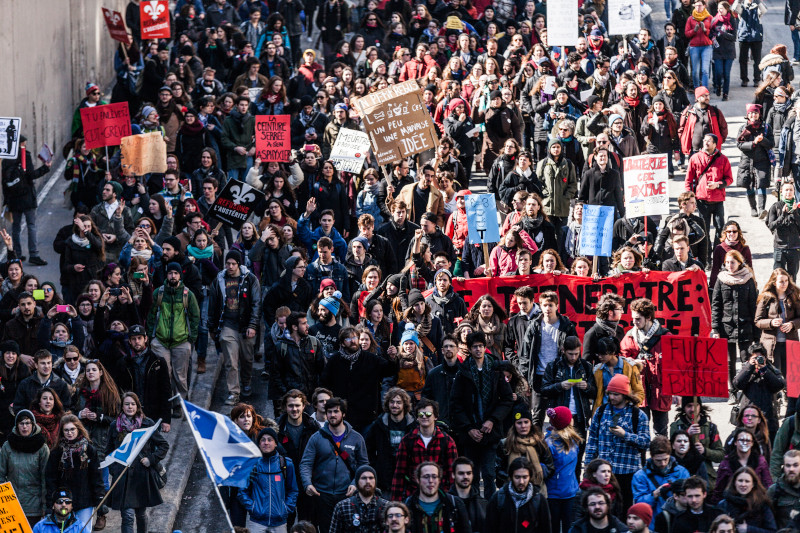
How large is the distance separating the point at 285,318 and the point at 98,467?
2.35 meters

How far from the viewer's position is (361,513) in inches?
489

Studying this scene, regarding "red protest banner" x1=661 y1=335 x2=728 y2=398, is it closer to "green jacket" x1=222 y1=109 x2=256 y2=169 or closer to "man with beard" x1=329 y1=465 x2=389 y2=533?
"man with beard" x1=329 y1=465 x2=389 y2=533

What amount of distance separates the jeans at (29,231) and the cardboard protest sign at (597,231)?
23.4 ft

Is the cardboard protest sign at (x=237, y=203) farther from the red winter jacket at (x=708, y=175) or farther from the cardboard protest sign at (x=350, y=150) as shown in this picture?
the red winter jacket at (x=708, y=175)

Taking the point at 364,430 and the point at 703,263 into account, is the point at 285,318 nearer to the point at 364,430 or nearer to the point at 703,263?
the point at 364,430

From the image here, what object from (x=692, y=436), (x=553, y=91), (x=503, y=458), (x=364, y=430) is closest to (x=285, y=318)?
(x=364, y=430)

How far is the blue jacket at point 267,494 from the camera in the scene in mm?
13031

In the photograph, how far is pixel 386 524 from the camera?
12.0 metres

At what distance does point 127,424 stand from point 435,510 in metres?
3.11

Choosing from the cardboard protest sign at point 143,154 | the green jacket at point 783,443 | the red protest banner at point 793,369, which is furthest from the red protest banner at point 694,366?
the cardboard protest sign at point 143,154

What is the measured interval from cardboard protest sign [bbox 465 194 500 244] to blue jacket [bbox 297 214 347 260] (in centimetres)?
140

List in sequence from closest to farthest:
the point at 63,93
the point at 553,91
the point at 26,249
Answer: the point at 26,249 → the point at 553,91 → the point at 63,93

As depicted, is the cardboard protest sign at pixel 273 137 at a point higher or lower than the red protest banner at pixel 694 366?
higher

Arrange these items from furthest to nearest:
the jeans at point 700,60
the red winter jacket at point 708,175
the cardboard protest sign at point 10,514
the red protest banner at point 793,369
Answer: the jeans at point 700,60
the red winter jacket at point 708,175
the red protest banner at point 793,369
the cardboard protest sign at point 10,514
